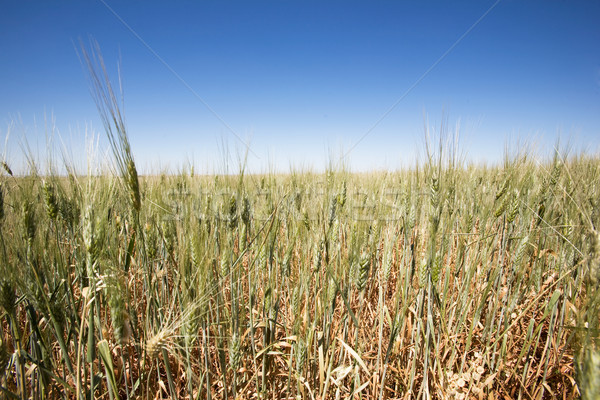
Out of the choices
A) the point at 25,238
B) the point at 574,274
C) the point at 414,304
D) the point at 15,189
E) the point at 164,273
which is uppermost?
the point at 15,189

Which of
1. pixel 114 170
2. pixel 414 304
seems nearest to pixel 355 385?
pixel 414 304

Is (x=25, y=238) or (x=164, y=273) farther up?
(x=25, y=238)

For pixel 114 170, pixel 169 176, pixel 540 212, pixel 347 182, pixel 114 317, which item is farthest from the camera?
pixel 169 176

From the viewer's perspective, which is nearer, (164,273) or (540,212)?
(164,273)

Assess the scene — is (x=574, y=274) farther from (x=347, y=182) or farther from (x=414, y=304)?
(x=347, y=182)

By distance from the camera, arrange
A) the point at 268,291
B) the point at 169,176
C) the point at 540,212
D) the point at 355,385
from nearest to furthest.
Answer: the point at 355,385 → the point at 268,291 → the point at 540,212 → the point at 169,176

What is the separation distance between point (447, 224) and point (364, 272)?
21.6 inches

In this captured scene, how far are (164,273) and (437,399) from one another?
1578mm

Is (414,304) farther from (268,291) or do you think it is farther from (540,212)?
(540,212)

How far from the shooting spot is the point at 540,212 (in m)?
1.85

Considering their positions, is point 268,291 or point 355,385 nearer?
point 355,385

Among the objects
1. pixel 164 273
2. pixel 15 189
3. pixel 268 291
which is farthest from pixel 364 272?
pixel 15 189

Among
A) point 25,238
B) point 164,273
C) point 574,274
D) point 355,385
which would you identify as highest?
point 25,238

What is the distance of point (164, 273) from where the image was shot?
1.34 metres
